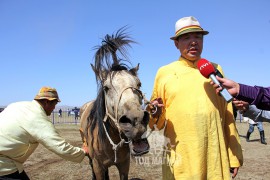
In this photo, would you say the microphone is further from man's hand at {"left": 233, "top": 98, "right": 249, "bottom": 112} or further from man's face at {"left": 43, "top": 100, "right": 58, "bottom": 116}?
man's face at {"left": 43, "top": 100, "right": 58, "bottom": 116}

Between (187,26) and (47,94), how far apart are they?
5.85 feet

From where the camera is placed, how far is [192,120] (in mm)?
2375

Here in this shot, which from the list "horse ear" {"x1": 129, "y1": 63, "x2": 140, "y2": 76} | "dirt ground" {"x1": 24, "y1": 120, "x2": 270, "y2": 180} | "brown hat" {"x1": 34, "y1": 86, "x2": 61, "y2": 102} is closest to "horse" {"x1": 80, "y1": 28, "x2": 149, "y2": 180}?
"horse ear" {"x1": 129, "y1": 63, "x2": 140, "y2": 76}

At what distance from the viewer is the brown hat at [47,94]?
304 centimetres

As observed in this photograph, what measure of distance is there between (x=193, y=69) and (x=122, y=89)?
2.63ft

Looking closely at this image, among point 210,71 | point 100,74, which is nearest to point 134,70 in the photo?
point 100,74

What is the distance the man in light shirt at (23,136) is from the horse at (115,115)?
621 mm

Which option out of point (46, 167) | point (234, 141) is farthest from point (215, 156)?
point (46, 167)

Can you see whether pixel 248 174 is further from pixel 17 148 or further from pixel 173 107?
pixel 17 148

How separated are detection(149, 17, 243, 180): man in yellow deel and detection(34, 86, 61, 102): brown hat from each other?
1.27 m

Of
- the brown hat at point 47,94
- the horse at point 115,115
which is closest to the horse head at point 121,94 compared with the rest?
the horse at point 115,115

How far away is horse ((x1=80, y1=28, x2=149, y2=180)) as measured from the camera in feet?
8.27

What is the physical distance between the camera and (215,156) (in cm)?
234

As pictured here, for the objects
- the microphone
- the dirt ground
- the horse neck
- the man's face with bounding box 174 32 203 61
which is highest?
the man's face with bounding box 174 32 203 61
